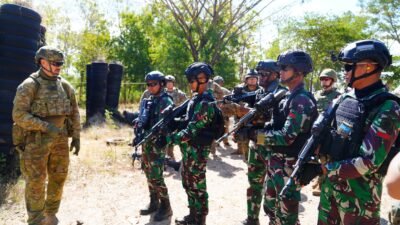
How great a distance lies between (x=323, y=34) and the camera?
24.8 metres

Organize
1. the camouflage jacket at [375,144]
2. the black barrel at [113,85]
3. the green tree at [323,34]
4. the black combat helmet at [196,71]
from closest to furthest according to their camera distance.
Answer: the camouflage jacket at [375,144], the black combat helmet at [196,71], the black barrel at [113,85], the green tree at [323,34]

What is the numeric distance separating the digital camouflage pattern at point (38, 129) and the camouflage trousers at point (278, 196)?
8.60 ft

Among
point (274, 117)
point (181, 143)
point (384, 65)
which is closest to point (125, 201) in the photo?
point (181, 143)

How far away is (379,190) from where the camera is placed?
7.69 ft

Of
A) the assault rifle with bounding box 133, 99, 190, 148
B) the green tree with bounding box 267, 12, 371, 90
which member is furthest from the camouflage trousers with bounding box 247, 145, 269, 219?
the green tree with bounding box 267, 12, 371, 90

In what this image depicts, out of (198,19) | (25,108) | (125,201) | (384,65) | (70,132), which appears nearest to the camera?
(384,65)

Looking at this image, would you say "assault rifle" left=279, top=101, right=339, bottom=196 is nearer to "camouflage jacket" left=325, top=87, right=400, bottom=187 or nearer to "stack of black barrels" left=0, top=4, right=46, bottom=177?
"camouflage jacket" left=325, top=87, right=400, bottom=187

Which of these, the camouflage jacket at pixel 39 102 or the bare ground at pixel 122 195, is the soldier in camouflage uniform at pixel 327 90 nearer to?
the bare ground at pixel 122 195

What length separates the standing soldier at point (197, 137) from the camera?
12.2ft

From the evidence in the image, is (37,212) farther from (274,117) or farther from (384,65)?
(384,65)

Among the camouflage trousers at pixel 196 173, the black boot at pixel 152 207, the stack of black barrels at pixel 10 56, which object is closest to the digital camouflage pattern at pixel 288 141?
the camouflage trousers at pixel 196 173

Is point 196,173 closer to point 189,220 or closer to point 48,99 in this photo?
point 189,220

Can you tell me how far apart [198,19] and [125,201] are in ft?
38.7

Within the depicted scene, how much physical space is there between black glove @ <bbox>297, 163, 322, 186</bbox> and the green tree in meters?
22.2
